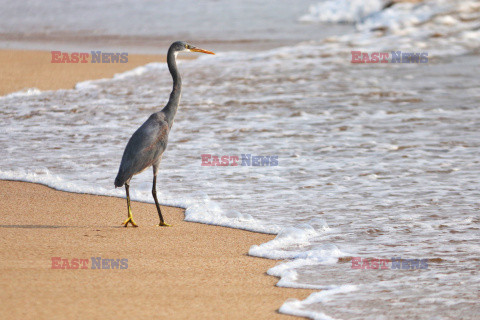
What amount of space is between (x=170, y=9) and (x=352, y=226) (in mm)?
21195

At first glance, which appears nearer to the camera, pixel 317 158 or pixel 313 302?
pixel 313 302

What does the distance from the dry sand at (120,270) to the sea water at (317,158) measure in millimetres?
198
